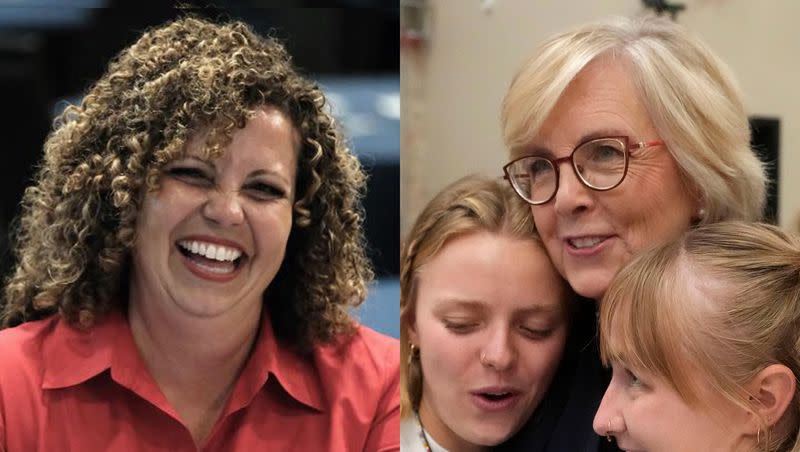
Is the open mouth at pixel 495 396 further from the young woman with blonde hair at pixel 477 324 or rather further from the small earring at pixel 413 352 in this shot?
the small earring at pixel 413 352

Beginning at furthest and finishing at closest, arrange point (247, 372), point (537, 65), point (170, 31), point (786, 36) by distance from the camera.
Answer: point (786, 36) → point (537, 65) → point (247, 372) → point (170, 31)

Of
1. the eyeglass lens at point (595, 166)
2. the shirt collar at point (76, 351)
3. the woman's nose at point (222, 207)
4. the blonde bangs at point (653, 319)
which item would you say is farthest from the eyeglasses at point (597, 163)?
the shirt collar at point (76, 351)

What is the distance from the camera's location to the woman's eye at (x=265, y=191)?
4.76 ft

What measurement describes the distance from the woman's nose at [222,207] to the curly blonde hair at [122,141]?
0.21 feet

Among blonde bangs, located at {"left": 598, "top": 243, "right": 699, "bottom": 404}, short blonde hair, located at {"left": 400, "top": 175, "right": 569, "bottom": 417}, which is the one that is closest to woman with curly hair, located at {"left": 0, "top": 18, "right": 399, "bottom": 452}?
short blonde hair, located at {"left": 400, "top": 175, "right": 569, "bottom": 417}

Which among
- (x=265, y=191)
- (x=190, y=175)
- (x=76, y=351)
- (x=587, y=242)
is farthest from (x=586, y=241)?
(x=76, y=351)

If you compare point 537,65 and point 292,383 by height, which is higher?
point 537,65

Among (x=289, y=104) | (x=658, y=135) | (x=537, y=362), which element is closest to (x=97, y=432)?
(x=289, y=104)

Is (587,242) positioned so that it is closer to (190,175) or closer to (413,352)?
(413,352)

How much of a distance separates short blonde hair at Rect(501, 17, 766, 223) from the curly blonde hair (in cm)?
38

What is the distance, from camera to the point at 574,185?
5.16ft

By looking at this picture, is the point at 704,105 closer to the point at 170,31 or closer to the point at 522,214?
the point at 522,214

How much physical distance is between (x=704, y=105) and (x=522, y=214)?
339mm

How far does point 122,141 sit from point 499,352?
66 centimetres
